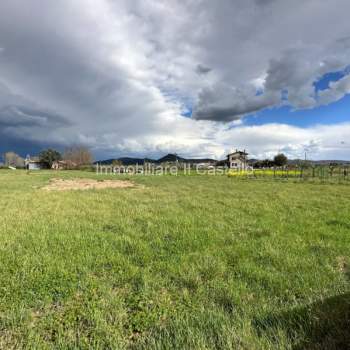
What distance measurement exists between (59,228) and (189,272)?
372 cm

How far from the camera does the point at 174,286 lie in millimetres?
2951

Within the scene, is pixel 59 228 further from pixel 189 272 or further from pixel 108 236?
pixel 189 272

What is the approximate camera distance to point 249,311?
95.0 inches

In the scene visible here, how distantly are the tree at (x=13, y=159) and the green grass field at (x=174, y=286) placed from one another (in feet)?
318

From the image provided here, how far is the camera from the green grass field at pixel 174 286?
6.82 ft

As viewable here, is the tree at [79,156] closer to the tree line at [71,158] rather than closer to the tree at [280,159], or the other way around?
the tree line at [71,158]

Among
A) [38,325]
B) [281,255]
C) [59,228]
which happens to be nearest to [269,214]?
[281,255]

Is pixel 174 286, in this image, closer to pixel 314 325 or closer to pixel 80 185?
pixel 314 325

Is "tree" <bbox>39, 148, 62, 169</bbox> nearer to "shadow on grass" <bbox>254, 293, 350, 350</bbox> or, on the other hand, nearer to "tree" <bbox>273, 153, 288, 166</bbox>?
"tree" <bbox>273, 153, 288, 166</bbox>

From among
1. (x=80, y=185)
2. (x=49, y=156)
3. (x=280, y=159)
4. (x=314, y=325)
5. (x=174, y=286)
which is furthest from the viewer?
(x=49, y=156)

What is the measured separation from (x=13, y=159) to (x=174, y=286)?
104995 mm

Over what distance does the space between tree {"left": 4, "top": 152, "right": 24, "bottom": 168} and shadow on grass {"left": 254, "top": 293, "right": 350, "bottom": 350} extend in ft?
332

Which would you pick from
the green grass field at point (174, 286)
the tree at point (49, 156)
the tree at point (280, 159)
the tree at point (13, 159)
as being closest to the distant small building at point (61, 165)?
the tree at point (49, 156)

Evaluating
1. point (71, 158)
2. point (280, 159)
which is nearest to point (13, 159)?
point (71, 158)
